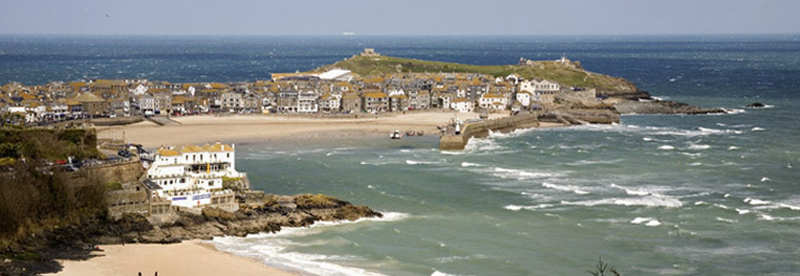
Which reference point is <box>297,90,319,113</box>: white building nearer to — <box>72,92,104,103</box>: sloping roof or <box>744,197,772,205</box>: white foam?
<box>72,92,104,103</box>: sloping roof

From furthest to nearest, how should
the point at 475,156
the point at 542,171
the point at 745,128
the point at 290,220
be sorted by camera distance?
the point at 745,128 → the point at 475,156 → the point at 542,171 → the point at 290,220

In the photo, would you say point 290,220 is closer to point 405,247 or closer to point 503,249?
point 405,247

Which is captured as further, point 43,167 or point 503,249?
point 43,167

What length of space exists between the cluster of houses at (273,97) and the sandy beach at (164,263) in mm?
54903

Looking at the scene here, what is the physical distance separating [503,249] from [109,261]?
17782 millimetres

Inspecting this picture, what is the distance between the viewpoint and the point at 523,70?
520 feet

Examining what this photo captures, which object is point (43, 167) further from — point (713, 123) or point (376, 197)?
point (713, 123)

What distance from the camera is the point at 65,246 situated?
45.8 m

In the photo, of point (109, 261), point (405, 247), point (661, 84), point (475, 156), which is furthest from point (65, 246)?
point (661, 84)

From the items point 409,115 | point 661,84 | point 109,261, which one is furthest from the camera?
point 661,84

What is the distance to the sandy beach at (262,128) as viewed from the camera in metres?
86.8

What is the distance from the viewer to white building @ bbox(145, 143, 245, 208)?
51.5 m

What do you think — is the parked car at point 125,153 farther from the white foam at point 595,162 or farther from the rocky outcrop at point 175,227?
the white foam at point 595,162

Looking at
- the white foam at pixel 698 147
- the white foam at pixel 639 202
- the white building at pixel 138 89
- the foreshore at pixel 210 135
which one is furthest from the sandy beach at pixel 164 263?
the white building at pixel 138 89
